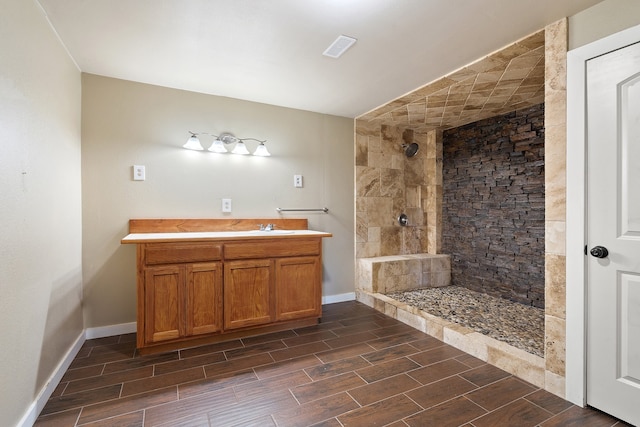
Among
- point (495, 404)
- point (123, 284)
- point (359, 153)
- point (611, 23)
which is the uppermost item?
point (611, 23)

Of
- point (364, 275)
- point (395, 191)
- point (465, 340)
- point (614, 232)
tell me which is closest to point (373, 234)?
point (364, 275)

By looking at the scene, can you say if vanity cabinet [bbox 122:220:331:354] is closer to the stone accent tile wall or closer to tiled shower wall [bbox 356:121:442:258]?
tiled shower wall [bbox 356:121:442:258]

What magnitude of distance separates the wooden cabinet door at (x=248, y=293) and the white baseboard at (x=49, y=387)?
103 cm

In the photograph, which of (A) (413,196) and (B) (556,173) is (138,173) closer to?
(B) (556,173)

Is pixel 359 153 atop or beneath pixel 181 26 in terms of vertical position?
beneath

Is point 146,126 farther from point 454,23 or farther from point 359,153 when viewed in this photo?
point 454,23

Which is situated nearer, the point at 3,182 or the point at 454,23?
the point at 3,182

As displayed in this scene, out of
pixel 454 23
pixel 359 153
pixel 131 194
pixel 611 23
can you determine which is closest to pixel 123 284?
pixel 131 194

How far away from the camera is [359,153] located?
12.5 feet

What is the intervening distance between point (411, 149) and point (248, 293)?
108 inches

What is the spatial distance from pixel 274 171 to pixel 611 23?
2.70 metres

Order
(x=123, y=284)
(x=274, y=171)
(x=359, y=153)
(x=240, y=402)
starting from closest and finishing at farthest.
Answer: (x=240, y=402) < (x=123, y=284) < (x=274, y=171) < (x=359, y=153)

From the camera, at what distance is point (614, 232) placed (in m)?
1.60

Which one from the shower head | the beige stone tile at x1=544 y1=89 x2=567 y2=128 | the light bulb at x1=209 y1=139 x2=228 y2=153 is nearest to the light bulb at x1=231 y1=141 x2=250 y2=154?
the light bulb at x1=209 y1=139 x2=228 y2=153
